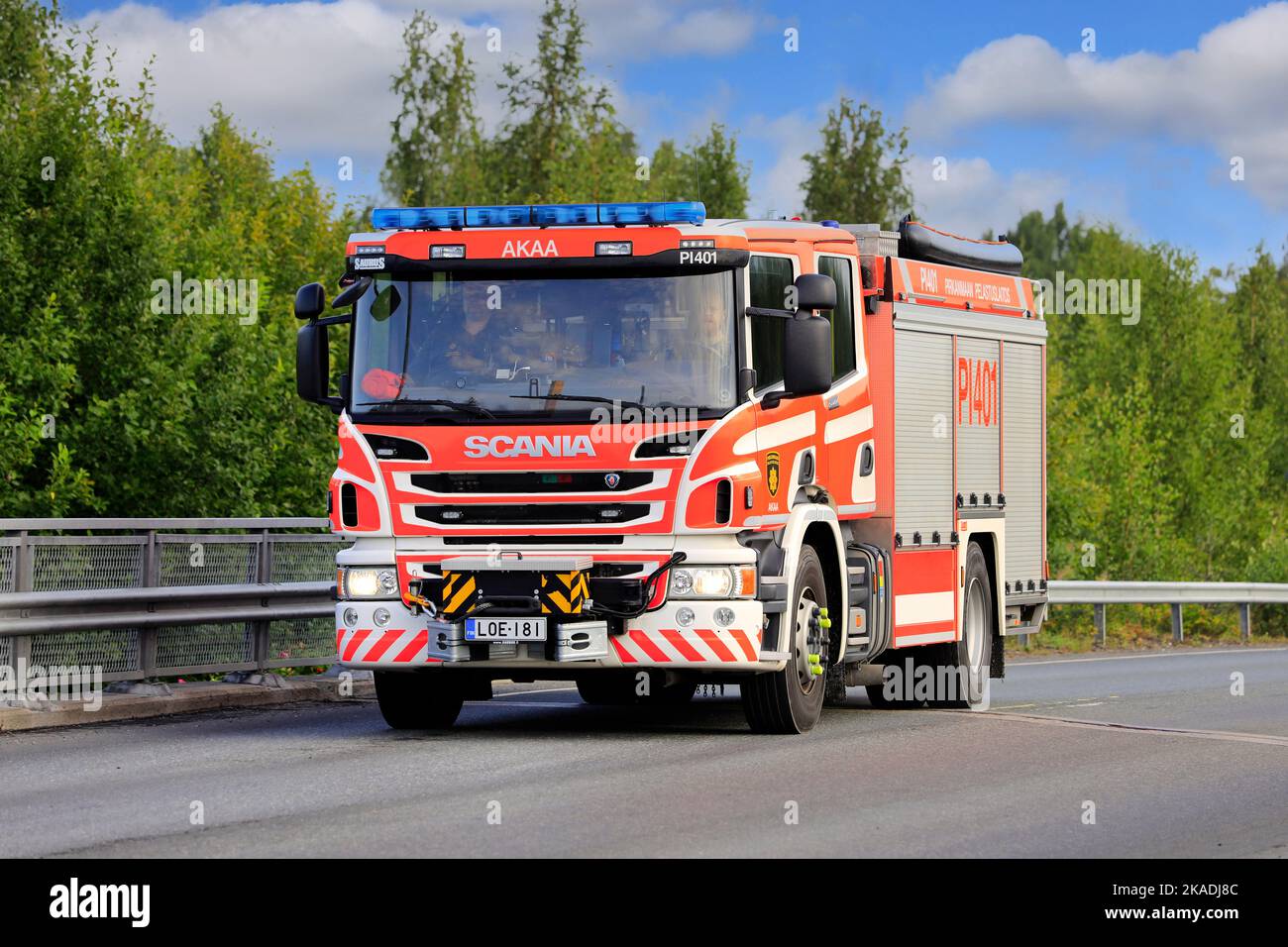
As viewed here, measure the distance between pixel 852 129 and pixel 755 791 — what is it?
62995mm

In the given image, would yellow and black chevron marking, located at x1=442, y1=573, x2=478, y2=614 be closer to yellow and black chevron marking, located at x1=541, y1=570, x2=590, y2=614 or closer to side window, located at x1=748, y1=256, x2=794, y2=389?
yellow and black chevron marking, located at x1=541, y1=570, x2=590, y2=614

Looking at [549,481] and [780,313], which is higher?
[780,313]

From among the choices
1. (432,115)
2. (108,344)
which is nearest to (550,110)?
(432,115)

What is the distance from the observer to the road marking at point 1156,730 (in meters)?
13.2

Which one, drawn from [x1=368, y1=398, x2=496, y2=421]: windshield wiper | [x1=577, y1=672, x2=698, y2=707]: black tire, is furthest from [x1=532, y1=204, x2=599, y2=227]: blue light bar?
[x1=577, y1=672, x2=698, y2=707]: black tire

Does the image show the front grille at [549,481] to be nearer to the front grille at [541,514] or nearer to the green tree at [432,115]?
the front grille at [541,514]

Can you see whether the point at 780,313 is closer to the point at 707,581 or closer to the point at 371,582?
the point at 707,581

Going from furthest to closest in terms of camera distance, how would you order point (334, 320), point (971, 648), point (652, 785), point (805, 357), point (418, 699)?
point (971, 648) < point (418, 699) < point (334, 320) < point (805, 357) < point (652, 785)

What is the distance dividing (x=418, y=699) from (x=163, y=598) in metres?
2.32

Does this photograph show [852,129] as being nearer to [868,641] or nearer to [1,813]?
[868,641]

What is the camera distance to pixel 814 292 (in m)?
12.1

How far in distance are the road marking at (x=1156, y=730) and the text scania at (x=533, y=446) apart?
4227mm

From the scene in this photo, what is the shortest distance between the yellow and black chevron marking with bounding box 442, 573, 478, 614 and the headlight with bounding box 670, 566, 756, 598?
122cm

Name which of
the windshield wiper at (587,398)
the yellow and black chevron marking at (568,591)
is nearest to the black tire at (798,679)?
the yellow and black chevron marking at (568,591)
